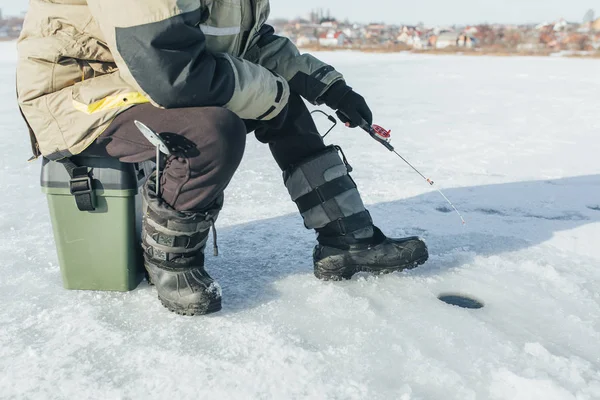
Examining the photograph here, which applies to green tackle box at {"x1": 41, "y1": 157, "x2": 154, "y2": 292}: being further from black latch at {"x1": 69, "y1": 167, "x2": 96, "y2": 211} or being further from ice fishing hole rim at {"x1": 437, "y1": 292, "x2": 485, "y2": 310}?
ice fishing hole rim at {"x1": 437, "y1": 292, "x2": 485, "y2": 310}

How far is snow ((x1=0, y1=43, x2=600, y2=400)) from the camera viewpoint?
3.80ft

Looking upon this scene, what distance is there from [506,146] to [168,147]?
273cm

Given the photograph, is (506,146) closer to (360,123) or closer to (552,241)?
(552,241)

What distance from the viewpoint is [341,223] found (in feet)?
→ 5.55

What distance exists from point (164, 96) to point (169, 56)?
0.32ft

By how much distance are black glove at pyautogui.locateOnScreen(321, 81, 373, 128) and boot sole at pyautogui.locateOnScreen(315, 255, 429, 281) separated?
0.43m

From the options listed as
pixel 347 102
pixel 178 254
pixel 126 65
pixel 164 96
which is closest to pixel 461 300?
pixel 347 102

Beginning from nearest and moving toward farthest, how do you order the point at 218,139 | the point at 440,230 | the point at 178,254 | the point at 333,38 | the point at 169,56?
the point at 169,56
the point at 218,139
the point at 178,254
the point at 440,230
the point at 333,38

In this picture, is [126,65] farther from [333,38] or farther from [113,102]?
[333,38]

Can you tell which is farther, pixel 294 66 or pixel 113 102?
pixel 294 66

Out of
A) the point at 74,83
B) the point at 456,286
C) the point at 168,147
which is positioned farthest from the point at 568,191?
the point at 74,83

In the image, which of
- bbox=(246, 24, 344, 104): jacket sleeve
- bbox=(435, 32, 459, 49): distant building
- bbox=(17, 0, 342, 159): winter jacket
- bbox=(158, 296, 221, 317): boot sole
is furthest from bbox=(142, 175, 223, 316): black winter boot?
bbox=(435, 32, 459, 49): distant building

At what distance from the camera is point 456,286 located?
5.33ft

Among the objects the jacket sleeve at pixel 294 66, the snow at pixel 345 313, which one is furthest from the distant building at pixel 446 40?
the jacket sleeve at pixel 294 66
